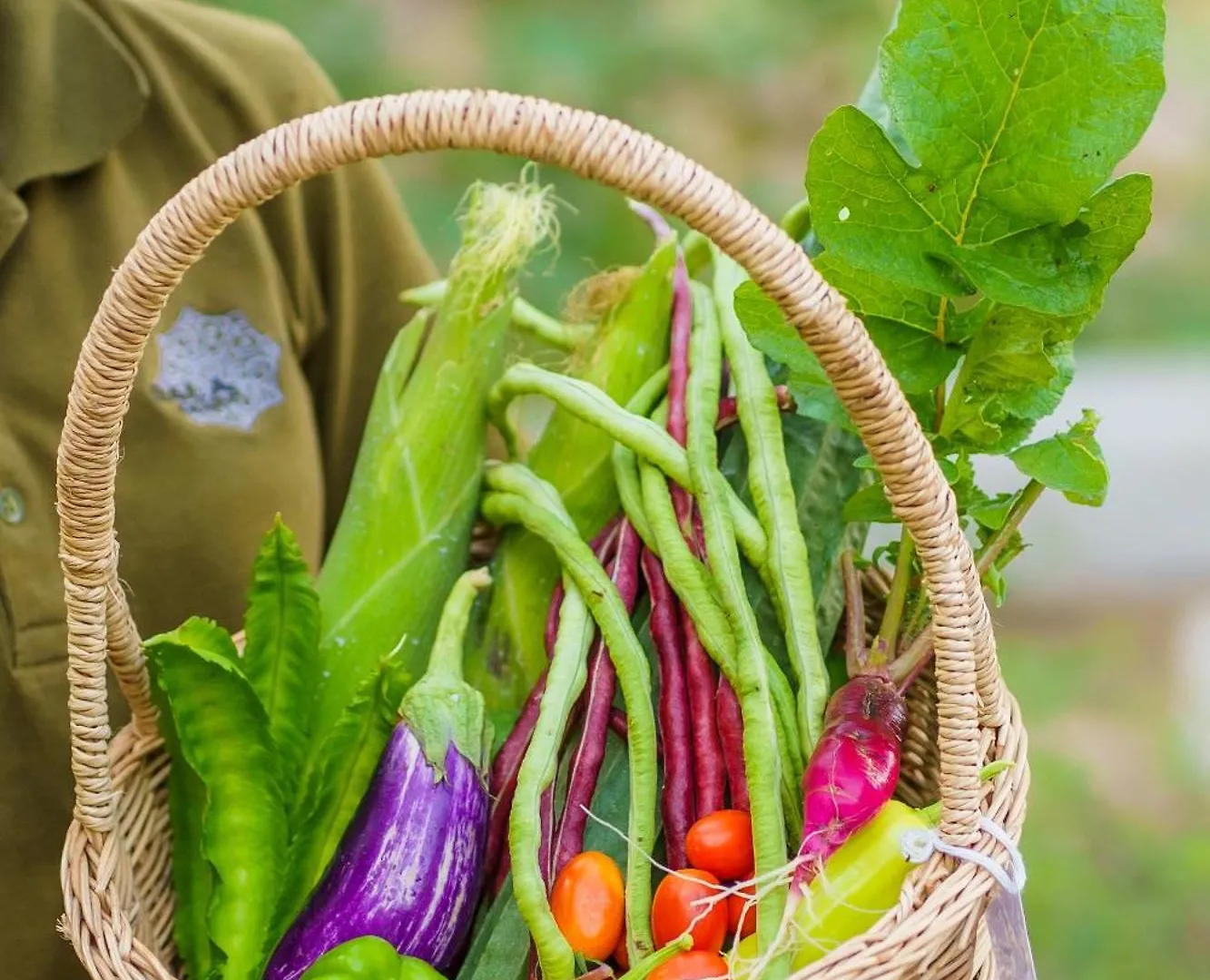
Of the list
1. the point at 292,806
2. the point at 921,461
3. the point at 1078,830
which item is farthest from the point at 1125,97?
the point at 1078,830

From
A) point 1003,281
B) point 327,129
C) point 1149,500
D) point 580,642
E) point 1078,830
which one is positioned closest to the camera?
point 327,129

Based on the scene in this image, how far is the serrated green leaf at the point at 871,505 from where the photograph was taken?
74 cm

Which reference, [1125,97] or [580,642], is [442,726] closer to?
[580,642]

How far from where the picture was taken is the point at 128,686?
742 millimetres

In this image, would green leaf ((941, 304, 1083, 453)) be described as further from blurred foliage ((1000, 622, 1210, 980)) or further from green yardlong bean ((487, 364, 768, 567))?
blurred foliage ((1000, 622, 1210, 980))

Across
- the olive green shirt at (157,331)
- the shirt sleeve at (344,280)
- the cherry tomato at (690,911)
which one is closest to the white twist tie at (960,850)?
the cherry tomato at (690,911)

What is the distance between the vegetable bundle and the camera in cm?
64

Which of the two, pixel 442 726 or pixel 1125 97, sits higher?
pixel 1125 97

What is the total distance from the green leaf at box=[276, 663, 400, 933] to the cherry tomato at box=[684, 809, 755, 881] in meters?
0.21

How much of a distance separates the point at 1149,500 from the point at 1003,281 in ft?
6.22

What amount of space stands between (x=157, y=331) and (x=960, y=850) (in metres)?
0.68

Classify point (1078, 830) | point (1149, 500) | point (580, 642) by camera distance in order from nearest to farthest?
point (580, 642) → point (1078, 830) → point (1149, 500)

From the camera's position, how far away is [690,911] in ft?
2.15

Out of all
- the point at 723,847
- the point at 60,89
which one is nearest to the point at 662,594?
the point at 723,847
